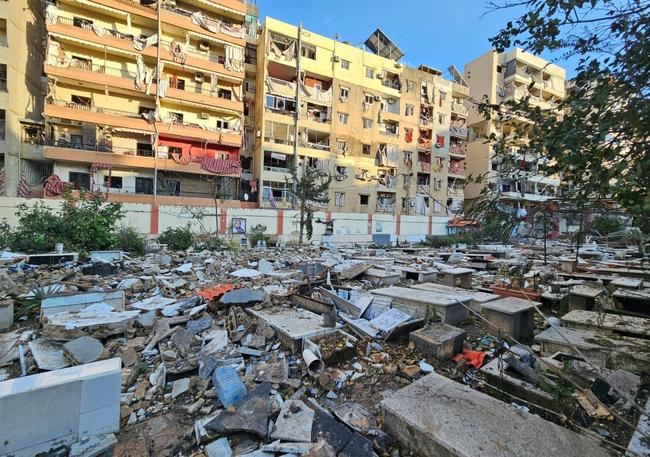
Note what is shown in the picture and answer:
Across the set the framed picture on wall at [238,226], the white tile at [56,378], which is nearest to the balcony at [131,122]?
the framed picture on wall at [238,226]

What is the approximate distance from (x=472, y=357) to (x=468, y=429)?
1.79m

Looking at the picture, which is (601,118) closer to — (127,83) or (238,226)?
(238,226)

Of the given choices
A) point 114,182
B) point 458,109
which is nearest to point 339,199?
point 114,182

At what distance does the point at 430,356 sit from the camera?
370 centimetres

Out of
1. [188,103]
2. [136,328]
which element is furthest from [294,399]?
[188,103]

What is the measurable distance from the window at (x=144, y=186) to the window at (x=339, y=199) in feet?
46.8

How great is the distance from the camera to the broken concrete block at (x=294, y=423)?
2301 millimetres

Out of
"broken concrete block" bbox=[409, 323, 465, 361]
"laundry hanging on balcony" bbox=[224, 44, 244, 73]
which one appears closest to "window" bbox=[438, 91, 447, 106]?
"laundry hanging on balcony" bbox=[224, 44, 244, 73]

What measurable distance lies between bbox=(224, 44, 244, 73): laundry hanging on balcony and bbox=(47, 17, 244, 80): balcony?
286 millimetres

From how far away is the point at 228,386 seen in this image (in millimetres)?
2883

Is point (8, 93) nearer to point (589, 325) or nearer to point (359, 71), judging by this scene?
point (359, 71)

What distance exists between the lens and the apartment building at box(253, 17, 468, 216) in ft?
82.2

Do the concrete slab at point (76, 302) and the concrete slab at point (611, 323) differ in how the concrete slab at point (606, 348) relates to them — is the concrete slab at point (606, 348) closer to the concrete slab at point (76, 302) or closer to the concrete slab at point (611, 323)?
the concrete slab at point (611, 323)

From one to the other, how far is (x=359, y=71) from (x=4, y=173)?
26322 mm
